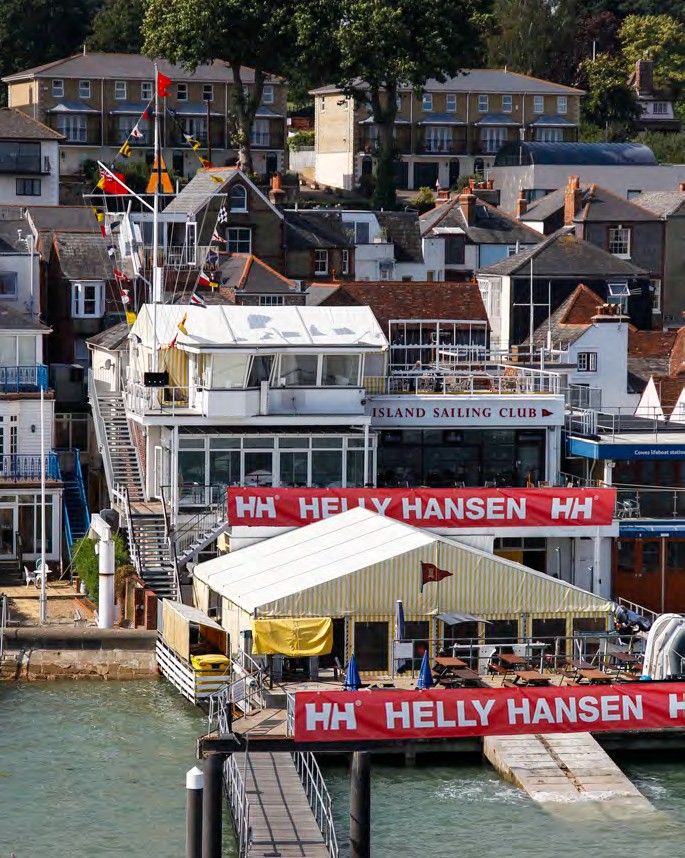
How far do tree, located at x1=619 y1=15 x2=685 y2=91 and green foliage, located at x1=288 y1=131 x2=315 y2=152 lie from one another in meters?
23.2

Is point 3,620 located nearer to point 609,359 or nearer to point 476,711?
point 476,711

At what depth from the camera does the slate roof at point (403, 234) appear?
90.6 m

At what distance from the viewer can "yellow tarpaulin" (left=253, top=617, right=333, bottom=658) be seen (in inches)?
1661

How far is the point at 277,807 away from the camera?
35312 millimetres

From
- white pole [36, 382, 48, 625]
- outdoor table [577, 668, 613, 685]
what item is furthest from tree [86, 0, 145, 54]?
outdoor table [577, 668, 613, 685]

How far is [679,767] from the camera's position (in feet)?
135

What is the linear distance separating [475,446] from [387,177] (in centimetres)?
5181

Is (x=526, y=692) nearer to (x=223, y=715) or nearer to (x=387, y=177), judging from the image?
(x=223, y=715)

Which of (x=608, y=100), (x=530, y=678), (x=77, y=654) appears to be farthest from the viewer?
(x=608, y=100)

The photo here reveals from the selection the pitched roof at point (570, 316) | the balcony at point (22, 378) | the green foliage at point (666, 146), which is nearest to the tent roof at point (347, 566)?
the balcony at point (22, 378)

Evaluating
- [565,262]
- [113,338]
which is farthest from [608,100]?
[113,338]

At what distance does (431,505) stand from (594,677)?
9.31 metres

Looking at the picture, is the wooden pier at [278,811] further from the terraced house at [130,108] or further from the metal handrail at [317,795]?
the terraced house at [130,108]

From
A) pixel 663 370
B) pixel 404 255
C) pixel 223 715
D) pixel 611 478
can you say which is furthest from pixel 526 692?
pixel 404 255
